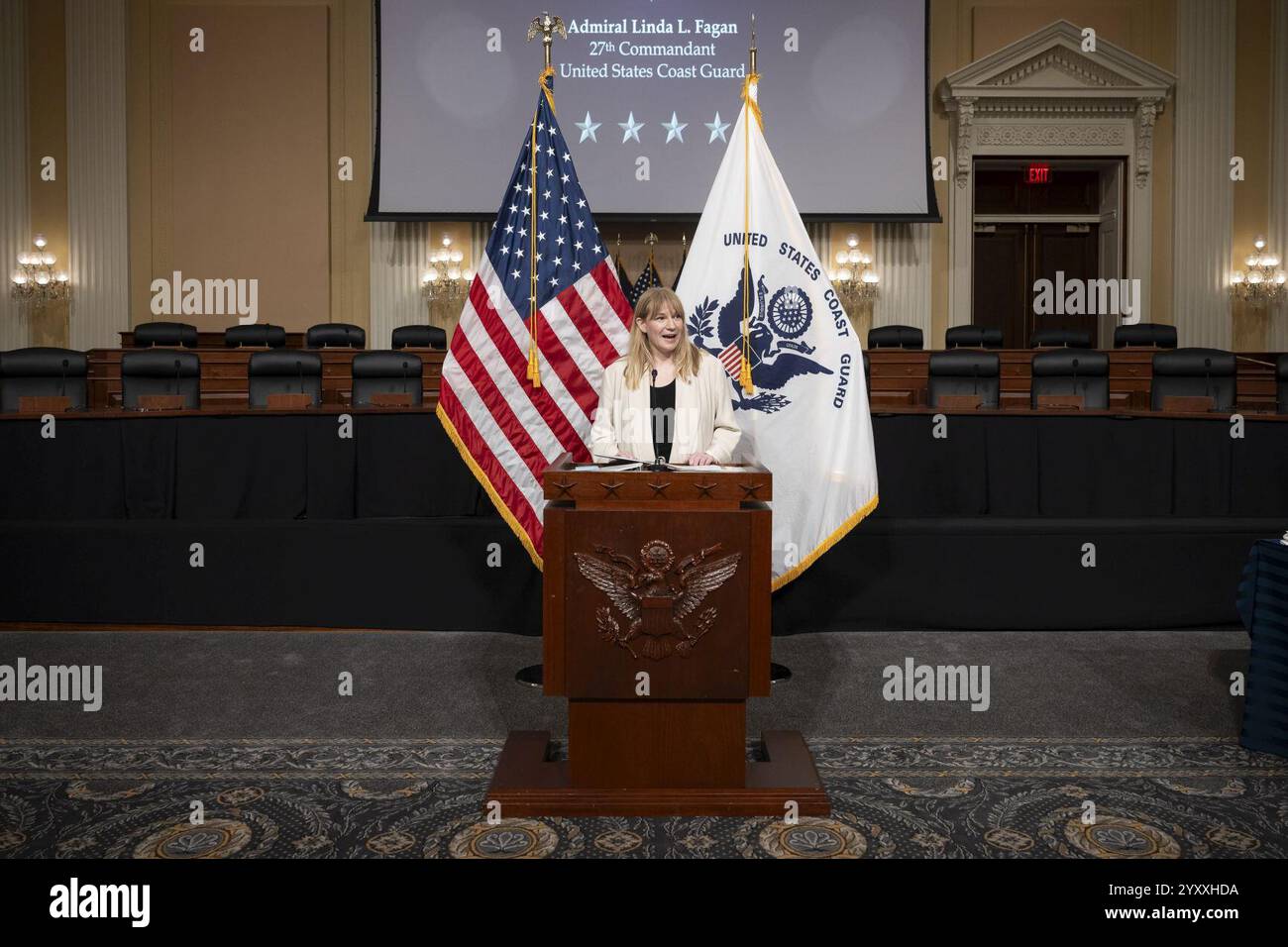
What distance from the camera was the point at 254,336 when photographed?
10.9m

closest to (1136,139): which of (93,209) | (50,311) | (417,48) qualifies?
(417,48)

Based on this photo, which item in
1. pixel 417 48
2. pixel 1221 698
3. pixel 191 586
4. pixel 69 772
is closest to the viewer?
pixel 69 772

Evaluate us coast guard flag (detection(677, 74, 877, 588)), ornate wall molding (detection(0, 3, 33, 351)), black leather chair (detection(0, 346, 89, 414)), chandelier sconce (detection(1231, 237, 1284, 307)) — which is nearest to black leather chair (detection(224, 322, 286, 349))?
black leather chair (detection(0, 346, 89, 414))

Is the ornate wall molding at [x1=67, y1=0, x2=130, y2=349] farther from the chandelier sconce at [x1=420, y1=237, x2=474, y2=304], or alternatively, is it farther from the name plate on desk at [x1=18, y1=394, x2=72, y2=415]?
the name plate on desk at [x1=18, y1=394, x2=72, y2=415]

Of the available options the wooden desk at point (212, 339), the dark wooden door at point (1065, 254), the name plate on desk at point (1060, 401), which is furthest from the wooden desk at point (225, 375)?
the dark wooden door at point (1065, 254)

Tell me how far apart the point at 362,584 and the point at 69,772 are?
6.24 ft

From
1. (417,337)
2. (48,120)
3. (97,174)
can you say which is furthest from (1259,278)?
(48,120)

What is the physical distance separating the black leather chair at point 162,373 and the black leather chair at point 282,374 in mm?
502

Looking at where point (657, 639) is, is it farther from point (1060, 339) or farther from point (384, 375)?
point (1060, 339)

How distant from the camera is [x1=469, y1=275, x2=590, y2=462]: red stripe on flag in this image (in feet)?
12.5

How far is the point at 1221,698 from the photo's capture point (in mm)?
3738

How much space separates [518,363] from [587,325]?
310mm

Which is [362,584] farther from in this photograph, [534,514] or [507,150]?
[507,150]

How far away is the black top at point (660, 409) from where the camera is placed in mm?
3311
